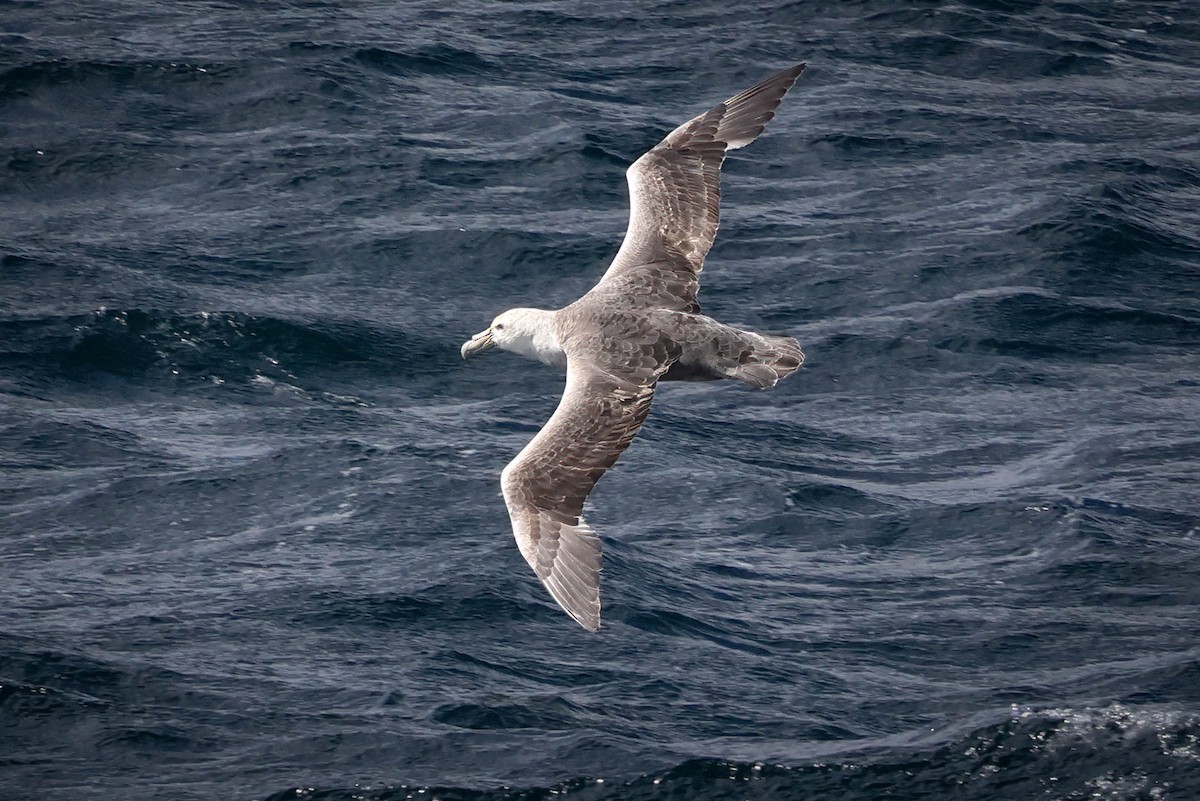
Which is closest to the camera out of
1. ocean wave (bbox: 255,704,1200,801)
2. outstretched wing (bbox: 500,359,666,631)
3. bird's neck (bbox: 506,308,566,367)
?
outstretched wing (bbox: 500,359,666,631)

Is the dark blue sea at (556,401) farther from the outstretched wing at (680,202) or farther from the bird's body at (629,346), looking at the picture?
the outstretched wing at (680,202)

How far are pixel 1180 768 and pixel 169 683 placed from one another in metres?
8.23

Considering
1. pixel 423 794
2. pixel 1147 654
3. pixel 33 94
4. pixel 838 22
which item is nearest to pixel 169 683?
pixel 423 794

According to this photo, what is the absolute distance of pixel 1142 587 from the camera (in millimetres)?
15477

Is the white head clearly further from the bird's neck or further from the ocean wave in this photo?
the ocean wave

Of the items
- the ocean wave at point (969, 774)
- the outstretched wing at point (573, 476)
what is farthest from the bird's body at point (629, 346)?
the ocean wave at point (969, 774)

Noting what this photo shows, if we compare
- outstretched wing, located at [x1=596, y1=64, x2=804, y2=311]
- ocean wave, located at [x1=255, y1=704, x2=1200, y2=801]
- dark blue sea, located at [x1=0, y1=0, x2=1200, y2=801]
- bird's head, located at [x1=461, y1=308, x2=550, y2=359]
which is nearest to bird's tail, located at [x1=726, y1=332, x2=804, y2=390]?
outstretched wing, located at [x1=596, y1=64, x2=804, y2=311]

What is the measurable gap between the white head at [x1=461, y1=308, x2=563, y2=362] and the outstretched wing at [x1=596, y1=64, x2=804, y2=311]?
714mm

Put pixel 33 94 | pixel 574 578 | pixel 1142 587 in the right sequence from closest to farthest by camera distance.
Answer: pixel 574 578, pixel 1142 587, pixel 33 94

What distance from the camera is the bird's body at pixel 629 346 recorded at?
38.9ft

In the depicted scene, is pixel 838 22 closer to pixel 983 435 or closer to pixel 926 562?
pixel 983 435

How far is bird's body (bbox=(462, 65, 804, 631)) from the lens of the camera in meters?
11.8

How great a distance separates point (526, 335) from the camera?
1430 cm

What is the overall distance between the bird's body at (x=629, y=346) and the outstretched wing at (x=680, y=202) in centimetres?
1
